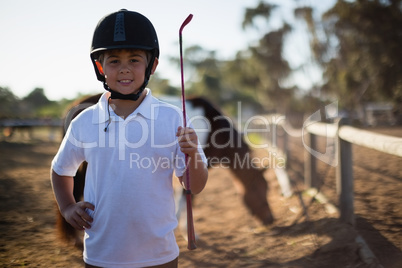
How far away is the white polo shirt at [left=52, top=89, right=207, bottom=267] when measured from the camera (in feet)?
4.65

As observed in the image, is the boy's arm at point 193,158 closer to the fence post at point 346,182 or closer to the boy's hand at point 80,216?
the boy's hand at point 80,216

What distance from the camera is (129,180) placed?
4.73ft

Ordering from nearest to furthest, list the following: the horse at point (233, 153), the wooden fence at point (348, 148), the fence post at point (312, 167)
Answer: the wooden fence at point (348, 148)
the horse at point (233, 153)
the fence post at point (312, 167)

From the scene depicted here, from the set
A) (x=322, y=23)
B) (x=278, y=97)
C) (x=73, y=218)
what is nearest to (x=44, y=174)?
(x=73, y=218)

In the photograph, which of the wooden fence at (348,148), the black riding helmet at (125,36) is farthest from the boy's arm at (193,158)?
the wooden fence at (348,148)

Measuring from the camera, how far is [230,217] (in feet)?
15.2

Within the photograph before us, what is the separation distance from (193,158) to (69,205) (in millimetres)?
633

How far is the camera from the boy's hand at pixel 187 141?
→ 4.56ft

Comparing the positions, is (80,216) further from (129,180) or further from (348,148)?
(348,148)

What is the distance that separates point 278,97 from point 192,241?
110 ft

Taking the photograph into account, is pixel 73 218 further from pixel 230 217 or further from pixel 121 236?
pixel 230 217

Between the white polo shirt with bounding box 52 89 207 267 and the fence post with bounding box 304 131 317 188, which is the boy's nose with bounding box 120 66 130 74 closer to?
the white polo shirt with bounding box 52 89 207 267

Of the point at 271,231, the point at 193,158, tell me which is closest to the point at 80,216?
the point at 193,158

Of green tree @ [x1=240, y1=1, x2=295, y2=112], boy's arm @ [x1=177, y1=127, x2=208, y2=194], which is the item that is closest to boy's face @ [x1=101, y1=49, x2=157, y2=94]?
boy's arm @ [x1=177, y1=127, x2=208, y2=194]
